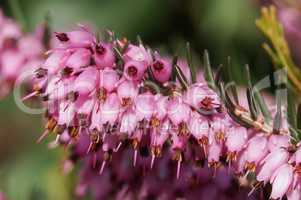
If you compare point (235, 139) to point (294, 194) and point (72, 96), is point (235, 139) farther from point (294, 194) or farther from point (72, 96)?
point (72, 96)

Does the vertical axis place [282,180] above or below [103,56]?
below

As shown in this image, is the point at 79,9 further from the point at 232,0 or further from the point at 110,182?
the point at 110,182

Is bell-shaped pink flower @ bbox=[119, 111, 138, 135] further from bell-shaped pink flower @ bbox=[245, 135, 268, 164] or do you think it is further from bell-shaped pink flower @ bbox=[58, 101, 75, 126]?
bell-shaped pink flower @ bbox=[245, 135, 268, 164]

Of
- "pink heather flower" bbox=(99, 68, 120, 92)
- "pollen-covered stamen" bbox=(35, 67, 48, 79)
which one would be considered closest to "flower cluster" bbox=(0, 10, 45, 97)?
"pollen-covered stamen" bbox=(35, 67, 48, 79)

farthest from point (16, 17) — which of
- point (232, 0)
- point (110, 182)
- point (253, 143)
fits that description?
point (232, 0)

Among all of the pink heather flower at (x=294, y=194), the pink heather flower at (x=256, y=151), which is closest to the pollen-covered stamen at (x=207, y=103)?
the pink heather flower at (x=256, y=151)

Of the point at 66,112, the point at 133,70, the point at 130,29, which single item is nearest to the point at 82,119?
the point at 66,112
